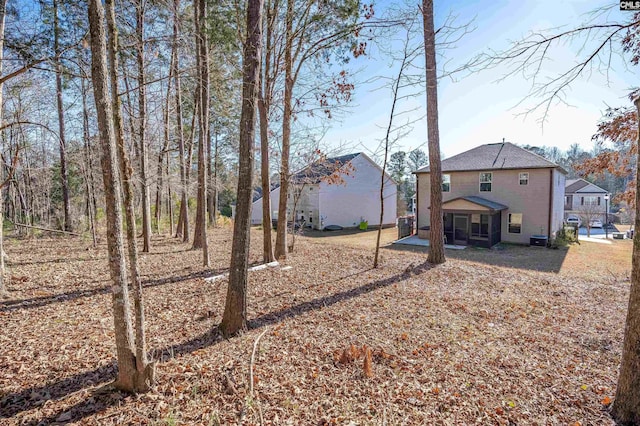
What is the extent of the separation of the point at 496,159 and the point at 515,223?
12.6 ft

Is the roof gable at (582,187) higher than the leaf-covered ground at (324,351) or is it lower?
higher

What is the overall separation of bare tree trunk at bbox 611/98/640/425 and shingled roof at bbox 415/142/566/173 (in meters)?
16.1

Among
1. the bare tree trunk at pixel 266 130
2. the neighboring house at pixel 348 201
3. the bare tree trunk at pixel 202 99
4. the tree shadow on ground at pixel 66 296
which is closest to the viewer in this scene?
the tree shadow on ground at pixel 66 296

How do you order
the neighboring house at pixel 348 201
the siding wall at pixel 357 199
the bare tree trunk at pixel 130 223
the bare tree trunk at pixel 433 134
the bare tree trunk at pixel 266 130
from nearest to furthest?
the bare tree trunk at pixel 130 223, the bare tree trunk at pixel 266 130, the bare tree trunk at pixel 433 134, the neighboring house at pixel 348 201, the siding wall at pixel 357 199

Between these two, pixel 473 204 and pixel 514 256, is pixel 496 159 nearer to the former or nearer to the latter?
pixel 473 204

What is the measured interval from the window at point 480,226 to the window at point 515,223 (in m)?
1.77

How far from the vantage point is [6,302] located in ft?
16.1

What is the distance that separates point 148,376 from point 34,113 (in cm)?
1352

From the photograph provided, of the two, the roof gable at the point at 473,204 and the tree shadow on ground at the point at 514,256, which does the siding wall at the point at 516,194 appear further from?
the tree shadow on ground at the point at 514,256

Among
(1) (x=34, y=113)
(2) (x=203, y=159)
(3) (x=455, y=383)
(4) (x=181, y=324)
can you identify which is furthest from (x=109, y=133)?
(1) (x=34, y=113)

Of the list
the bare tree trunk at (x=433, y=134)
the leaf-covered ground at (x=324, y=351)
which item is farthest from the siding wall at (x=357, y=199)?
the leaf-covered ground at (x=324, y=351)

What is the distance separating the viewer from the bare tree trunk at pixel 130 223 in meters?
2.84

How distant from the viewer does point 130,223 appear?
112 inches

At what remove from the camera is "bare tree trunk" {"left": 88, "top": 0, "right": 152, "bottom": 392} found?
2.57 meters
